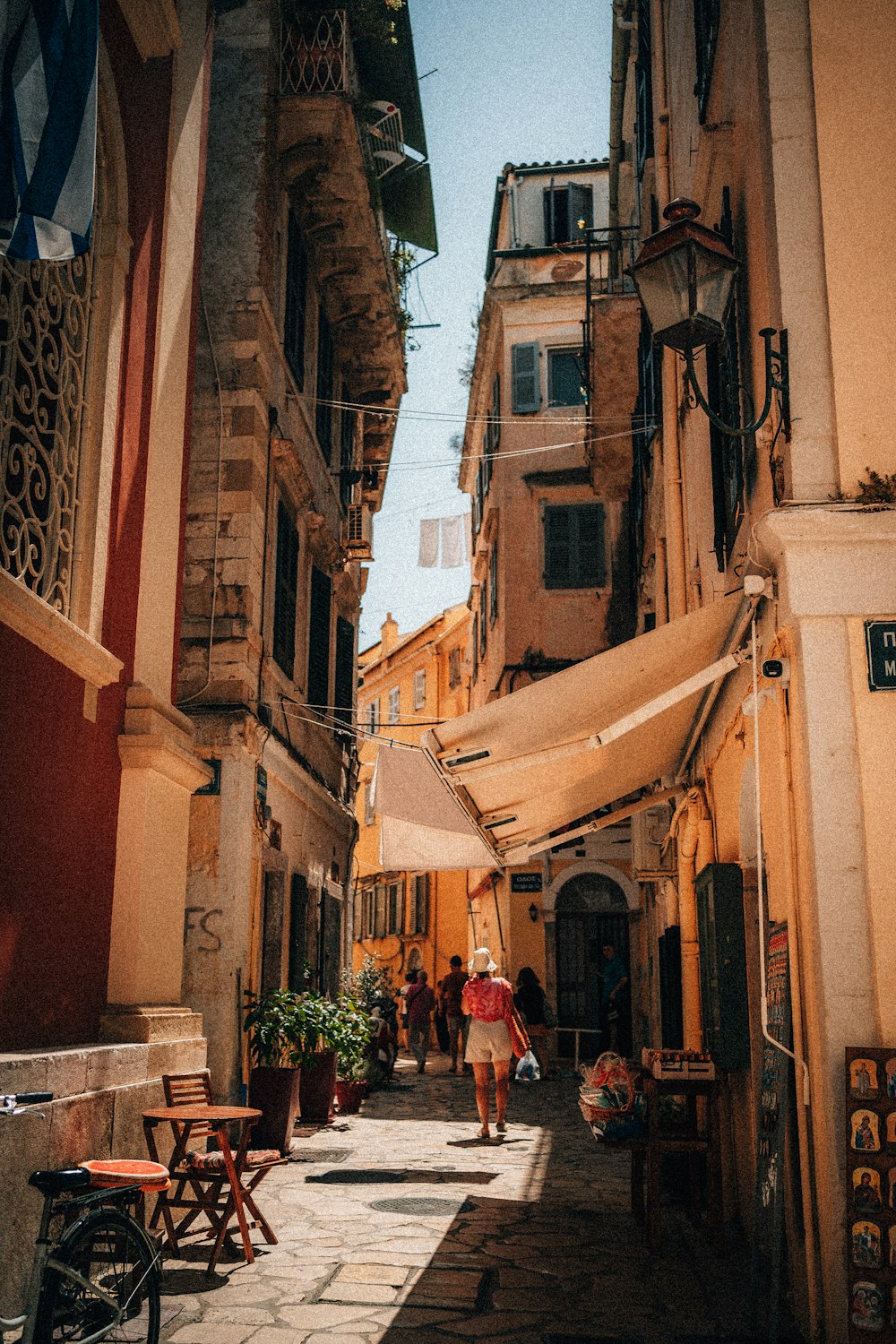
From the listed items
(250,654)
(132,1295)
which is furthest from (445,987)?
(132,1295)

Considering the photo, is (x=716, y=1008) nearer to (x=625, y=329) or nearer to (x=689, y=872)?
(x=689, y=872)

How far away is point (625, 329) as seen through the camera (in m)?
13.4

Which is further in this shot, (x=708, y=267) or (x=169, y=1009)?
(x=169, y=1009)

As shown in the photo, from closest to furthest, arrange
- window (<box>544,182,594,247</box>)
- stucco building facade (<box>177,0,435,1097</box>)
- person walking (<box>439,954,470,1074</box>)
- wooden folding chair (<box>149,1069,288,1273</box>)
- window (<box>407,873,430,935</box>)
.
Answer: wooden folding chair (<box>149,1069,288,1273</box>)
stucco building facade (<box>177,0,435,1097</box>)
person walking (<box>439,954,470,1074</box>)
window (<box>544,182,594,247</box>)
window (<box>407,873,430,935</box>)

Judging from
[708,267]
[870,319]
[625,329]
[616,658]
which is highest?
[625,329]

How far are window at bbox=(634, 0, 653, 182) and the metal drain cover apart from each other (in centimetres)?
989

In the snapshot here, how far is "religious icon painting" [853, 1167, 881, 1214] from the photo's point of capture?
461 centimetres

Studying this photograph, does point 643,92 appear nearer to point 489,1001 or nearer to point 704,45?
point 704,45

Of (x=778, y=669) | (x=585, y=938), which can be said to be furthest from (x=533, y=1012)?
(x=778, y=669)

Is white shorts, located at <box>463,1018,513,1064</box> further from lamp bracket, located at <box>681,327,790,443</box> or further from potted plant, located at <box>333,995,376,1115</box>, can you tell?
lamp bracket, located at <box>681,327,790,443</box>

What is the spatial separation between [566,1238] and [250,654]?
6.44 metres

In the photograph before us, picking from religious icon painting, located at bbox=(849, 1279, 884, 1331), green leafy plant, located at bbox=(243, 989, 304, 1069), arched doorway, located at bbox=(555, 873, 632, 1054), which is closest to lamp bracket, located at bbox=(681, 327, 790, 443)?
religious icon painting, located at bbox=(849, 1279, 884, 1331)

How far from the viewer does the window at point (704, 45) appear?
25.2ft

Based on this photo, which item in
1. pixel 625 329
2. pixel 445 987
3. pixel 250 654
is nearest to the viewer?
pixel 250 654
